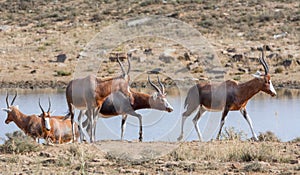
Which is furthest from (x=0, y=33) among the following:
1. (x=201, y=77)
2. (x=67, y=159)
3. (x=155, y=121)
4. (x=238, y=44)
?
(x=67, y=159)

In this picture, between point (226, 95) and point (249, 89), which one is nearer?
point (226, 95)

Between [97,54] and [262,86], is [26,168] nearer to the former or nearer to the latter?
[262,86]

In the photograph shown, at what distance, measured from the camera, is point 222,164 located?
1035cm

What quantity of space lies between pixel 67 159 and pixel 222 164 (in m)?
2.18

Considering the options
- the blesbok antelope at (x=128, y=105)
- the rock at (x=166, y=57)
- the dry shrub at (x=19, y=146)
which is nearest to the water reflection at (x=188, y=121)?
the blesbok antelope at (x=128, y=105)

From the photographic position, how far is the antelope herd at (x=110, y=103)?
13.9 metres

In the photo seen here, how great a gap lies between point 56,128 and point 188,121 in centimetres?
288

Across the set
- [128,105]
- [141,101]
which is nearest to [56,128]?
[128,105]

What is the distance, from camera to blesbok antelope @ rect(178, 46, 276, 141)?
47.4 feet

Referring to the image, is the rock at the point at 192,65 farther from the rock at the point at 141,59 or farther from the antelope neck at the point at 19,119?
the antelope neck at the point at 19,119

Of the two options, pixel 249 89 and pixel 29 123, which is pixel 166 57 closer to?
pixel 249 89

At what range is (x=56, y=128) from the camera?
48.2 feet

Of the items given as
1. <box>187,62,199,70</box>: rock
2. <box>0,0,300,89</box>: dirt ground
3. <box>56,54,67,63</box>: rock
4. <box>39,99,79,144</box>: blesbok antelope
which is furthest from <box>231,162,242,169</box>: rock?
<box>56,54,67,63</box>: rock

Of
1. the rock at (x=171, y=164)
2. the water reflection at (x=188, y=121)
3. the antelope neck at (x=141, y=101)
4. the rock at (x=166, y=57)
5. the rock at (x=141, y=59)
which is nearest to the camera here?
the rock at (x=171, y=164)
